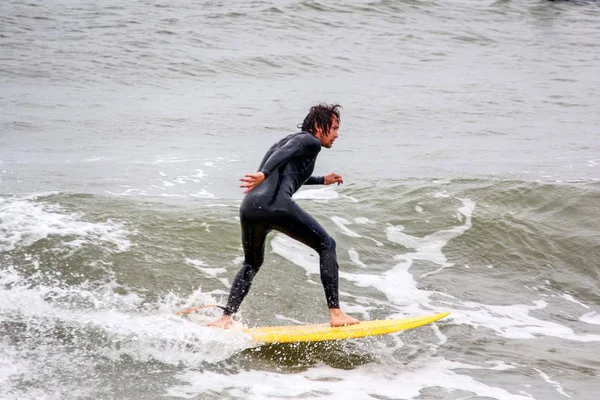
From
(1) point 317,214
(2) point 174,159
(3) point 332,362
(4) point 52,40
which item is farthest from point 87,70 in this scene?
(3) point 332,362

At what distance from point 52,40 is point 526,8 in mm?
22578

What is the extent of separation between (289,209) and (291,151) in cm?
44

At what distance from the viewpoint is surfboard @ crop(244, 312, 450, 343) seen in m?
5.73

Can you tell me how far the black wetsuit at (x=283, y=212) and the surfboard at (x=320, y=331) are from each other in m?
0.21

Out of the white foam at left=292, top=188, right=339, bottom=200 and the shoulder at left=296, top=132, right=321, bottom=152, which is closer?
the shoulder at left=296, top=132, right=321, bottom=152

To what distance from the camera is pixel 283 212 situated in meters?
5.61

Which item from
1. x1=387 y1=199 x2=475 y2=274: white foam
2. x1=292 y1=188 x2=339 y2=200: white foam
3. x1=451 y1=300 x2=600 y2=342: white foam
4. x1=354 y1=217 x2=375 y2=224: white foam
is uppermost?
x1=451 y1=300 x2=600 y2=342: white foam

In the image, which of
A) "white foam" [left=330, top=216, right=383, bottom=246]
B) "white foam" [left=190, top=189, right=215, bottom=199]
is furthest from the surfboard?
"white foam" [left=190, top=189, right=215, bottom=199]

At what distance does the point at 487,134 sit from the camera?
53.5ft

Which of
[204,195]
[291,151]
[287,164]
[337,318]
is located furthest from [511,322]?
[204,195]

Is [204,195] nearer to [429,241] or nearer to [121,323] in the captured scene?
[429,241]

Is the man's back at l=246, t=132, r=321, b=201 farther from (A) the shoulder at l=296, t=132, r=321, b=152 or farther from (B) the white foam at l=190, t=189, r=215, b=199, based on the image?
(B) the white foam at l=190, t=189, r=215, b=199

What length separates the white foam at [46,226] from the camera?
746cm

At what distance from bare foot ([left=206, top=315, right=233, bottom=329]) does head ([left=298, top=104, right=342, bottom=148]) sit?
1577mm
